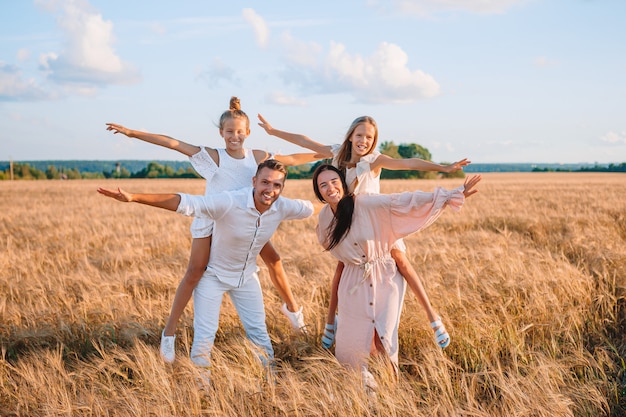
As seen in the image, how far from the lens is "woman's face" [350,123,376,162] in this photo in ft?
14.4

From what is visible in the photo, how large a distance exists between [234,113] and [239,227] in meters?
0.95

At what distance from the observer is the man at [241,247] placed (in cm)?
384

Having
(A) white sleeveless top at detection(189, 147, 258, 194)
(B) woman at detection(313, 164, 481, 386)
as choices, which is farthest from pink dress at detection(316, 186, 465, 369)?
(A) white sleeveless top at detection(189, 147, 258, 194)

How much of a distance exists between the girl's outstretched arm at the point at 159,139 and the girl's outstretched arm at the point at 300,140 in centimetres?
97

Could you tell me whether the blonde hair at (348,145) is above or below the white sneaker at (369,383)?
above

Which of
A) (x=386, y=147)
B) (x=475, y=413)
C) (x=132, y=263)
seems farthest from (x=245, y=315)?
(x=386, y=147)

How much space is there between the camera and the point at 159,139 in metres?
4.15

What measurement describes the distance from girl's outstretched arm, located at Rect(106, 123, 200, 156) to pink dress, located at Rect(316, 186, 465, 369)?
1233 mm

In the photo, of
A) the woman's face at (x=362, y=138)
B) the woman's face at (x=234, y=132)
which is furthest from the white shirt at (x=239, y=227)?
the woman's face at (x=362, y=138)

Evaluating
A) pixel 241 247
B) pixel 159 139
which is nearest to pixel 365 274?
pixel 241 247

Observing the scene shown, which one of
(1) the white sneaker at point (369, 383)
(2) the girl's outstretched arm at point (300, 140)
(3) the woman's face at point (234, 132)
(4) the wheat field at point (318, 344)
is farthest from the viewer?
(2) the girl's outstretched arm at point (300, 140)

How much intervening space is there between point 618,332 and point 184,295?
3780 mm

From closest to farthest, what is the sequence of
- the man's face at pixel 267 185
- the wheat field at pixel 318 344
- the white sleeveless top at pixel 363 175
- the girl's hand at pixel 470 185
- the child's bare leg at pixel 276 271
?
1. the wheat field at pixel 318 344
2. the girl's hand at pixel 470 185
3. the man's face at pixel 267 185
4. the white sleeveless top at pixel 363 175
5. the child's bare leg at pixel 276 271

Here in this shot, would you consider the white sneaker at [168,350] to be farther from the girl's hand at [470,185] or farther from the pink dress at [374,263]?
the girl's hand at [470,185]
